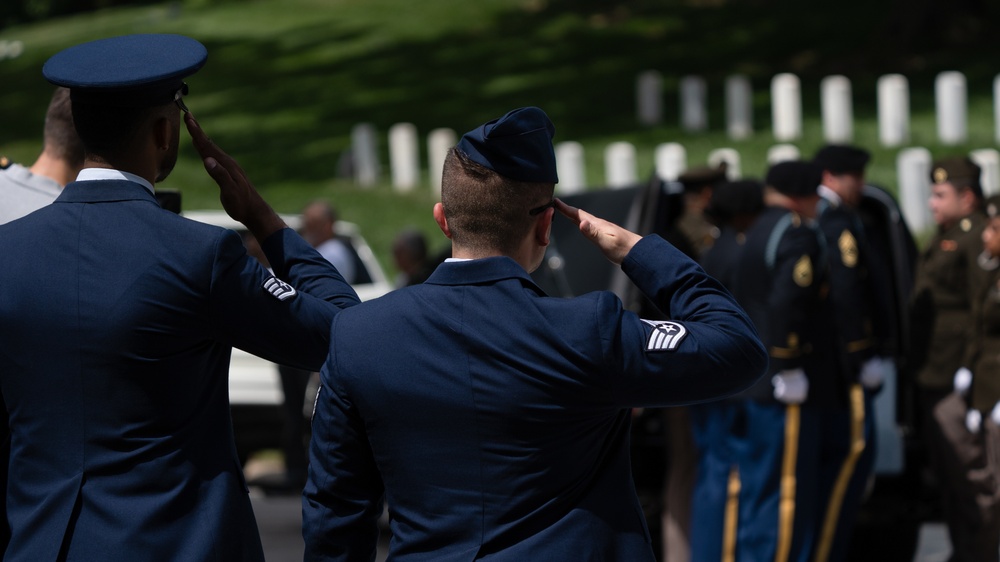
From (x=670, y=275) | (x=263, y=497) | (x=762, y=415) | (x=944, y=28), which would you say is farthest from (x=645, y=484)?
(x=944, y=28)

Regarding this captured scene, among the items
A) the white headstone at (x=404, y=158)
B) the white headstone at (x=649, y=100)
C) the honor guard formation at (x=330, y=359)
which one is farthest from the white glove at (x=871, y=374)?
the white headstone at (x=649, y=100)

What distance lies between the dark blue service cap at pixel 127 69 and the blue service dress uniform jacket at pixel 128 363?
0.19m

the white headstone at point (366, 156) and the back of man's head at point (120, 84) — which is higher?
the back of man's head at point (120, 84)

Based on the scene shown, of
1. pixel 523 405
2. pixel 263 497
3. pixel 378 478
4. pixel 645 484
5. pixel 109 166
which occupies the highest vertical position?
pixel 109 166

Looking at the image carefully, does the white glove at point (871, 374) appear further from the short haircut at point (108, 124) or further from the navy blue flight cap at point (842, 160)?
the short haircut at point (108, 124)

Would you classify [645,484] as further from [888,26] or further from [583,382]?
[888,26]

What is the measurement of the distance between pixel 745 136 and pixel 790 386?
547 inches

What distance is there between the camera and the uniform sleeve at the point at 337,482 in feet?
9.53

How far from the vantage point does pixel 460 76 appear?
88.0 feet

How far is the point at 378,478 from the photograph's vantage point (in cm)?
299

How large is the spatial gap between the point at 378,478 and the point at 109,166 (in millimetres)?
877

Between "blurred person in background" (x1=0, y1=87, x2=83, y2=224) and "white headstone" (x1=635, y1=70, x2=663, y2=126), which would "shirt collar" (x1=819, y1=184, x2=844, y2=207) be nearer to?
"blurred person in background" (x1=0, y1=87, x2=83, y2=224)

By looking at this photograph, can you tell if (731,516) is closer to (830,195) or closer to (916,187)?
(830,195)

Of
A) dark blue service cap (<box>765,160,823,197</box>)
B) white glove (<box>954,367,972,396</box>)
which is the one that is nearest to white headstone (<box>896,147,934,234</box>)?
white glove (<box>954,367,972,396</box>)
